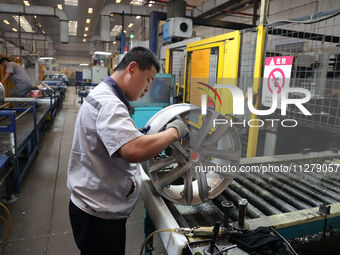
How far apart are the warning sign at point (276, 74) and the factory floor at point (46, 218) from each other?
5.51 feet

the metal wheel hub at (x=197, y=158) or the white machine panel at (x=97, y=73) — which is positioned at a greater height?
the white machine panel at (x=97, y=73)

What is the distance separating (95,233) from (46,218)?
68.3 inches

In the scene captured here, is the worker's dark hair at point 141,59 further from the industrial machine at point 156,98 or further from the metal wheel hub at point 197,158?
the industrial machine at point 156,98

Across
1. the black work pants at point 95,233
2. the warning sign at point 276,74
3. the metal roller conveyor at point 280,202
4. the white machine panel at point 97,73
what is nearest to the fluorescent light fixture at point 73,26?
the white machine panel at point 97,73

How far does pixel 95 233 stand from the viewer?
4.23 feet

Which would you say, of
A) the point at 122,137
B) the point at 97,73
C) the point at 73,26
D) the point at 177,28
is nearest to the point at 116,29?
the point at 73,26

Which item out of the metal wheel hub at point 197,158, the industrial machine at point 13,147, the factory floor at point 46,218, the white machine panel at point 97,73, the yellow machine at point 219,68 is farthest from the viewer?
the white machine panel at point 97,73

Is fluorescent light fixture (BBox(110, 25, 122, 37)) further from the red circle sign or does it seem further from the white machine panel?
the red circle sign

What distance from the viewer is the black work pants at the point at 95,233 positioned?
1275 millimetres

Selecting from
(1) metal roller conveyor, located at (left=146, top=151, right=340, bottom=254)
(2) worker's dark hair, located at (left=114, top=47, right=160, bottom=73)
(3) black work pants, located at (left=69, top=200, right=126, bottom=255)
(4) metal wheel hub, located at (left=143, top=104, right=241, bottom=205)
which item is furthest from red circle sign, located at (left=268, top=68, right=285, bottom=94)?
(3) black work pants, located at (left=69, top=200, right=126, bottom=255)

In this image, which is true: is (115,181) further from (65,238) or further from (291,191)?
(65,238)

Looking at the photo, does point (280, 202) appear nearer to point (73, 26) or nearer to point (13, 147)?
point (13, 147)

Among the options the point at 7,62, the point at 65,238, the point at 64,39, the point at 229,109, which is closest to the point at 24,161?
the point at 65,238

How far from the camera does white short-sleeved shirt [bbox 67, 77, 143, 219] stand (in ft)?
3.70
